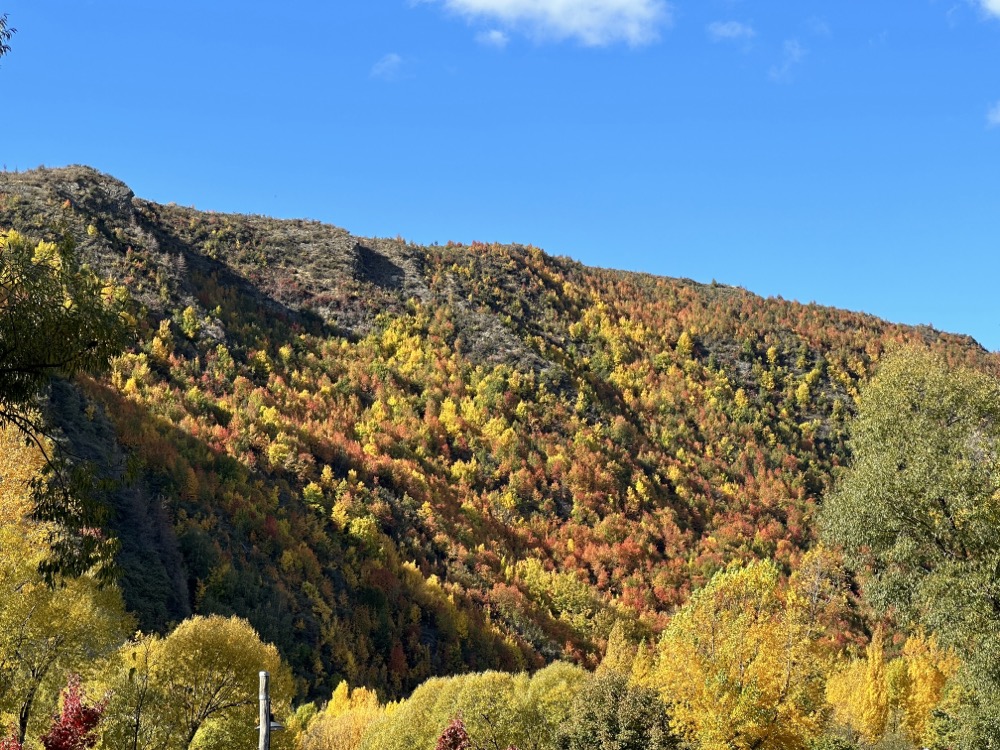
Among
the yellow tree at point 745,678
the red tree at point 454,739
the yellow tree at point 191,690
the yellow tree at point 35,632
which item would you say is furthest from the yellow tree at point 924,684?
the yellow tree at point 35,632

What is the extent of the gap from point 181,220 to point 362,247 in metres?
23.3

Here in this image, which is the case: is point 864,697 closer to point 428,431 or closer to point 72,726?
point 72,726

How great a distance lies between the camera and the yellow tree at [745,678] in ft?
67.5

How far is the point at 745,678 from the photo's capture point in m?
21.1

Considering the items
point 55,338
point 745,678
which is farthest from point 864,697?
point 55,338

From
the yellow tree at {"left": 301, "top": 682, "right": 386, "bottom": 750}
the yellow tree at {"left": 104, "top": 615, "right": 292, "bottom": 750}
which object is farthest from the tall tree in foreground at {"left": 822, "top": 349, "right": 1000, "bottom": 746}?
the yellow tree at {"left": 301, "top": 682, "right": 386, "bottom": 750}

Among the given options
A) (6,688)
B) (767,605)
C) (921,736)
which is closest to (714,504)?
(921,736)

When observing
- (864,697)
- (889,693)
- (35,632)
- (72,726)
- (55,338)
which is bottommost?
(864,697)

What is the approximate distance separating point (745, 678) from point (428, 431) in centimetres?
5723

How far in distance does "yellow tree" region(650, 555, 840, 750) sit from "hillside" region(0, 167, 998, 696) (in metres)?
24.4

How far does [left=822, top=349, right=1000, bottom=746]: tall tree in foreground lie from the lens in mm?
16391

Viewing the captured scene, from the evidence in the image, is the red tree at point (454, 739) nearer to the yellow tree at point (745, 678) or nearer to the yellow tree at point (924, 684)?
the yellow tree at point (745, 678)

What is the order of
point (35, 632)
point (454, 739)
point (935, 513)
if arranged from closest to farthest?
point (935, 513)
point (35, 632)
point (454, 739)

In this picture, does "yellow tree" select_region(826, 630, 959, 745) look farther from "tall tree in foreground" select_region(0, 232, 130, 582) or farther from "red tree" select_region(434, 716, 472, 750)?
"tall tree in foreground" select_region(0, 232, 130, 582)
